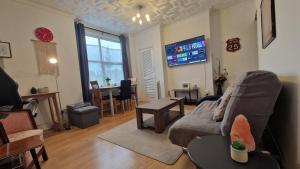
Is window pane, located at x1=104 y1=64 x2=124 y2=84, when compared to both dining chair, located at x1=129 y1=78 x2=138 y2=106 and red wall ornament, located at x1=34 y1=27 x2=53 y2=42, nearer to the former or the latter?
dining chair, located at x1=129 y1=78 x2=138 y2=106

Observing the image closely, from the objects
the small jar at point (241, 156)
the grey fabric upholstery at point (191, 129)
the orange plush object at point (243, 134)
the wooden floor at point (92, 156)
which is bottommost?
the wooden floor at point (92, 156)

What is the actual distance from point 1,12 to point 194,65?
14.8 ft

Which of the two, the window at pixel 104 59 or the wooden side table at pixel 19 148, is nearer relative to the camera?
the wooden side table at pixel 19 148

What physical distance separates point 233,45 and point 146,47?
9.06 feet

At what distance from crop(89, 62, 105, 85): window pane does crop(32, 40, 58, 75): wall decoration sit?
46.8 inches

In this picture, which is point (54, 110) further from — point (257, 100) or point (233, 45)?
point (233, 45)

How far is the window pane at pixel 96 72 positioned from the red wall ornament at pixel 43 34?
53.0 inches

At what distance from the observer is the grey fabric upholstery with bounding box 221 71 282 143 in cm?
108

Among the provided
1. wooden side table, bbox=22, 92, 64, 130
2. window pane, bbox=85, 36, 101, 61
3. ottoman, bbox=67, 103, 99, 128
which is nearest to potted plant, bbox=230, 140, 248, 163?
ottoman, bbox=67, 103, 99, 128

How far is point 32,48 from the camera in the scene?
3053mm

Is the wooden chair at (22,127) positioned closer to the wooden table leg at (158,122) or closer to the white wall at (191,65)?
the wooden table leg at (158,122)

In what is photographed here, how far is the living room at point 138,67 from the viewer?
4.38 ft

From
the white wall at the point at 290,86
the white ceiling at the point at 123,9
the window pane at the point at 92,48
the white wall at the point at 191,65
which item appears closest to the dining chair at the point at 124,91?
the window pane at the point at 92,48

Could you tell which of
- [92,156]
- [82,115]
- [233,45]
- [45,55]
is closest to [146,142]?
[92,156]
